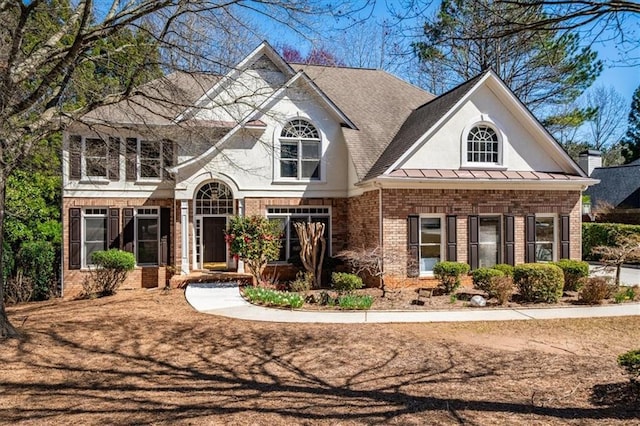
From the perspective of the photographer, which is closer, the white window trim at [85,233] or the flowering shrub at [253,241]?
the flowering shrub at [253,241]

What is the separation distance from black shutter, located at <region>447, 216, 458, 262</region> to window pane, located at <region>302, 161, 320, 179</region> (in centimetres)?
504

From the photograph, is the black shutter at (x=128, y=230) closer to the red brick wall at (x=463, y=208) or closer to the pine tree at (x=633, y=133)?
the red brick wall at (x=463, y=208)

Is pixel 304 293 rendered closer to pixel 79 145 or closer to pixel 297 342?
pixel 297 342

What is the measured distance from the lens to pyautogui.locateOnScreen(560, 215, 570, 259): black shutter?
15.3 meters

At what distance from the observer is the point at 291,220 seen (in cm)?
1667

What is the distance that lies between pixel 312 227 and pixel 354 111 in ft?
18.6

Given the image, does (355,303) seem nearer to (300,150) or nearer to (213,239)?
(300,150)

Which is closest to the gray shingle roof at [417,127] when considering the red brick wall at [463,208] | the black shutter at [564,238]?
the red brick wall at [463,208]

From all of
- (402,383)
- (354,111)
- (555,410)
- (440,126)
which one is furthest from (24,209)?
(555,410)

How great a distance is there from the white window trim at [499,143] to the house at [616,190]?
38.7 feet

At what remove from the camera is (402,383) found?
6.23 meters

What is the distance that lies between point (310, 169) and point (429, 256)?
527 centimetres

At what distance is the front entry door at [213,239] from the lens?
17.5 m

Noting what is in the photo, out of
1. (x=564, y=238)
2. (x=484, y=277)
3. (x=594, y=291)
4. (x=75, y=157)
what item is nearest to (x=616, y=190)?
(x=564, y=238)
